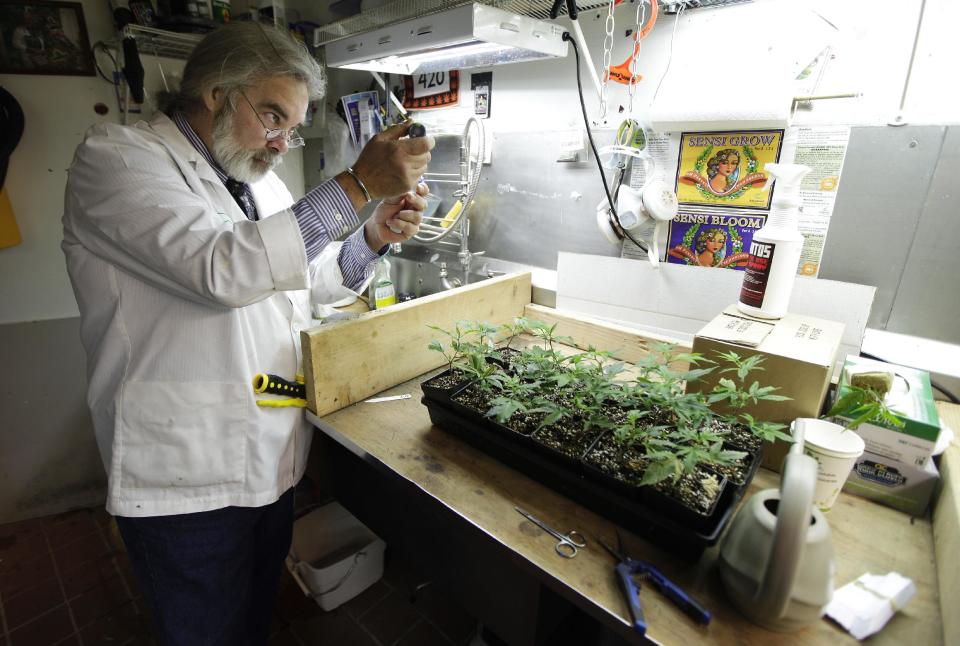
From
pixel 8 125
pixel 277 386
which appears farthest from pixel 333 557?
pixel 8 125

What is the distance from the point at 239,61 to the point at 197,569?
111 centimetres

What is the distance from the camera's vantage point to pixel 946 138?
39.4 inches

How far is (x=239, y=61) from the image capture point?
3.27 ft

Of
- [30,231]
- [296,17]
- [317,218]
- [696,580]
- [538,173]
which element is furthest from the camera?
[296,17]

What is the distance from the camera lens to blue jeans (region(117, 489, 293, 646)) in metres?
→ 1.01

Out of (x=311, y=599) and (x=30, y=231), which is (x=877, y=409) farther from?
(x=30, y=231)

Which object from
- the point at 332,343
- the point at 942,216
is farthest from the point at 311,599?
the point at 942,216

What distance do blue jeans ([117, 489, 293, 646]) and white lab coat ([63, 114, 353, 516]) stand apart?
0.22 ft

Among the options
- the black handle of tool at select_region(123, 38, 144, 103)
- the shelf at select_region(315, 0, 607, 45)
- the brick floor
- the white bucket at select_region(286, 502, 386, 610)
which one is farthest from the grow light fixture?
the brick floor

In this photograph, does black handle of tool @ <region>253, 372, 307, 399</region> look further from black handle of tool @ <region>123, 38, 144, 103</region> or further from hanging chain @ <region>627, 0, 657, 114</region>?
black handle of tool @ <region>123, 38, 144, 103</region>

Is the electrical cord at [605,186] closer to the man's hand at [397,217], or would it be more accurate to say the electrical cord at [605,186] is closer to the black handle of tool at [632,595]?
the man's hand at [397,217]

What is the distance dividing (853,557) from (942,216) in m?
0.82

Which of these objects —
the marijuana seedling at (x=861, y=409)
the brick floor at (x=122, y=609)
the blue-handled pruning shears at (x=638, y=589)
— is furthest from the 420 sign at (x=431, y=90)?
the brick floor at (x=122, y=609)

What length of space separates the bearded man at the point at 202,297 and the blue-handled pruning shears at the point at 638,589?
0.70m
